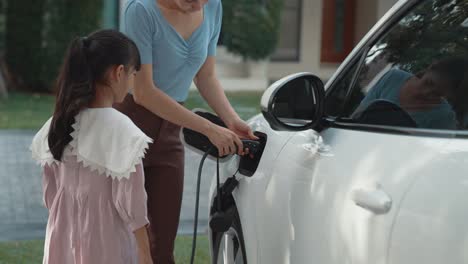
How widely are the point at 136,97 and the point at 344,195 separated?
4.38 feet

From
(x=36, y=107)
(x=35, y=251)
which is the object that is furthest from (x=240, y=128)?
(x=36, y=107)

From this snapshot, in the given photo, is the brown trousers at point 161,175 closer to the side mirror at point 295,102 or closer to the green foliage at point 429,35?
the side mirror at point 295,102

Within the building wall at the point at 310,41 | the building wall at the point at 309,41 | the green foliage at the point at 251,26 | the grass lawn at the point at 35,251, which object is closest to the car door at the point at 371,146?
the grass lawn at the point at 35,251

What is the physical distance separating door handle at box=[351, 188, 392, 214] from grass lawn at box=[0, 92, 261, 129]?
36.0 feet

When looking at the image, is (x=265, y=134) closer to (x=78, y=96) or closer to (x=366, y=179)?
(x=78, y=96)

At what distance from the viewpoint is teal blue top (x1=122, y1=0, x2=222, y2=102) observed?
→ 12.8ft

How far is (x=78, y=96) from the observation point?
11.2 ft

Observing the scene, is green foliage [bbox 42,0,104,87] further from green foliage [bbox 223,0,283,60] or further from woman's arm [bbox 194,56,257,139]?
woman's arm [bbox 194,56,257,139]

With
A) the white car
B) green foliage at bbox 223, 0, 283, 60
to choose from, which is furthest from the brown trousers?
green foliage at bbox 223, 0, 283, 60

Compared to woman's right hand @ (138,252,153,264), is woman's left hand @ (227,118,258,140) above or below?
above

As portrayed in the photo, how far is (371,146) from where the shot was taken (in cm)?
288

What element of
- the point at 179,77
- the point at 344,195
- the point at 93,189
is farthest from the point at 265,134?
the point at 344,195

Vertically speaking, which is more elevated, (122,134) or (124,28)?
(124,28)

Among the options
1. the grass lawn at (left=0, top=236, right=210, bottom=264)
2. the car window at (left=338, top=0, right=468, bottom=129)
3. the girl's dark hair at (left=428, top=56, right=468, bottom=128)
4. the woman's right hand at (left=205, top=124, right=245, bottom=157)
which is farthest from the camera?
the grass lawn at (left=0, top=236, right=210, bottom=264)
